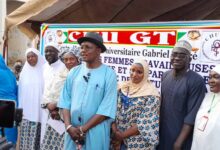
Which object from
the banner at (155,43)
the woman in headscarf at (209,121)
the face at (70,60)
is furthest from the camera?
the face at (70,60)

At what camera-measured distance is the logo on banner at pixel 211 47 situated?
3307 millimetres

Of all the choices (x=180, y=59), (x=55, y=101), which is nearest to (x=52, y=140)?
(x=55, y=101)

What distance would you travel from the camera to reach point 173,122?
3.16m

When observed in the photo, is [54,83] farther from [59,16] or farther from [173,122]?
[59,16]

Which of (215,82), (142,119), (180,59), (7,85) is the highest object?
(180,59)

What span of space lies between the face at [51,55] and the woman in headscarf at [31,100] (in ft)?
0.97

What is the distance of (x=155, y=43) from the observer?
3.83 meters

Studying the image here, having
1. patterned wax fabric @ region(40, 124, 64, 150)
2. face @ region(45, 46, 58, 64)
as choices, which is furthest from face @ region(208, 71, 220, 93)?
face @ region(45, 46, 58, 64)

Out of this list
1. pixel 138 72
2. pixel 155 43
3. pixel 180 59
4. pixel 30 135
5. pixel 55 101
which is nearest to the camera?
pixel 180 59

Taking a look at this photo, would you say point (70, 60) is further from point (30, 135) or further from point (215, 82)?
point (215, 82)

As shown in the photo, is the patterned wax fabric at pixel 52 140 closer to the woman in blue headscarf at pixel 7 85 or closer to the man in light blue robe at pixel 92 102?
the woman in blue headscarf at pixel 7 85

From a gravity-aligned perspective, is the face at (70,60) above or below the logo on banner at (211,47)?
below

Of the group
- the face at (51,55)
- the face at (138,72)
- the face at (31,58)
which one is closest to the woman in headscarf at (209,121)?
the face at (138,72)

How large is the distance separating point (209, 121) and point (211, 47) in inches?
35.8
